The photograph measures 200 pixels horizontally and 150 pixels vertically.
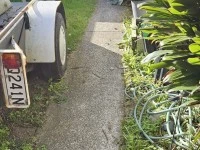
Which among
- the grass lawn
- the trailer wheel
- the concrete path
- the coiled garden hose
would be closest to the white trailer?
the trailer wheel

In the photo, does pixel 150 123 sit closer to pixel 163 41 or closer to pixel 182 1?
pixel 163 41

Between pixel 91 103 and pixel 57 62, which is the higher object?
pixel 57 62

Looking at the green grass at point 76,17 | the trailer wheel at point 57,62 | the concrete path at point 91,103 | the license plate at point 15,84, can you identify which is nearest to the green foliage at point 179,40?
the license plate at point 15,84

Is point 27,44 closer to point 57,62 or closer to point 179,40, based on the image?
point 57,62

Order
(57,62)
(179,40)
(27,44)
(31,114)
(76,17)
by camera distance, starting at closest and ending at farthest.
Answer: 1. (179,40)
2. (27,44)
3. (31,114)
4. (57,62)
5. (76,17)

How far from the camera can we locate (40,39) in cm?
350

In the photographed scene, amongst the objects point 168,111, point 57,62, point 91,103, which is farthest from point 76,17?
point 168,111

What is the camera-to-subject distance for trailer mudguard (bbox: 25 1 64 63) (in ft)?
11.4

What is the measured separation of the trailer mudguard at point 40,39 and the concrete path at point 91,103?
59 centimetres

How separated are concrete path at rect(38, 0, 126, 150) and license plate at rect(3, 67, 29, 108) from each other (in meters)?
0.70

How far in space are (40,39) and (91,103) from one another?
0.88m

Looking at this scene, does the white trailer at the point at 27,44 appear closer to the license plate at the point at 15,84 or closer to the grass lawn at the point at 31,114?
the license plate at the point at 15,84

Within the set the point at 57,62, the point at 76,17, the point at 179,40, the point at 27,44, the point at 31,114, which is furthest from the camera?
the point at 76,17

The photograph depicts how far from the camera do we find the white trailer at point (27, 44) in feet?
8.37
